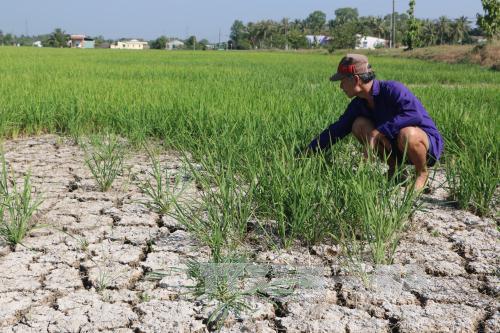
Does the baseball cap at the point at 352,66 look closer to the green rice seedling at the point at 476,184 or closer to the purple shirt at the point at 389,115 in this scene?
the purple shirt at the point at 389,115

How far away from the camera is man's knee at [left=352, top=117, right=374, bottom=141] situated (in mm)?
2627

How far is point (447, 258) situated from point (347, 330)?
664 millimetres

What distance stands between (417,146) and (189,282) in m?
1.30

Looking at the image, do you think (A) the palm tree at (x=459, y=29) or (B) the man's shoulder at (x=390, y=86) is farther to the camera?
(A) the palm tree at (x=459, y=29)

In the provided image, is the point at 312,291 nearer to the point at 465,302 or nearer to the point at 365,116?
the point at 465,302

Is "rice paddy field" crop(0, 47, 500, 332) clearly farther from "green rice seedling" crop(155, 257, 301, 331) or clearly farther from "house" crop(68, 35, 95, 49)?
"house" crop(68, 35, 95, 49)

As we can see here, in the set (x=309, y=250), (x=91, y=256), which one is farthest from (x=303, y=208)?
(x=91, y=256)

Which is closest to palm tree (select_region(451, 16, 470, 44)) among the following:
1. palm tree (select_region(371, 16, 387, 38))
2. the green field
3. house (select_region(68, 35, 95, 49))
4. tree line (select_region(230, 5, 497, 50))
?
tree line (select_region(230, 5, 497, 50))

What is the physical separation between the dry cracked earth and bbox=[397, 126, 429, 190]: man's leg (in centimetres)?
21

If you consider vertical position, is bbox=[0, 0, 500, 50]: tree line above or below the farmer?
above

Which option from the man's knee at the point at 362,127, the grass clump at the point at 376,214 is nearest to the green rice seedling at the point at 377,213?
the grass clump at the point at 376,214

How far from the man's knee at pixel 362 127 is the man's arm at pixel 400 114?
0.10 m

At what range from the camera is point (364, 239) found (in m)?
2.13

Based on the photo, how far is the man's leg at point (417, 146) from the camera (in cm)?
252
